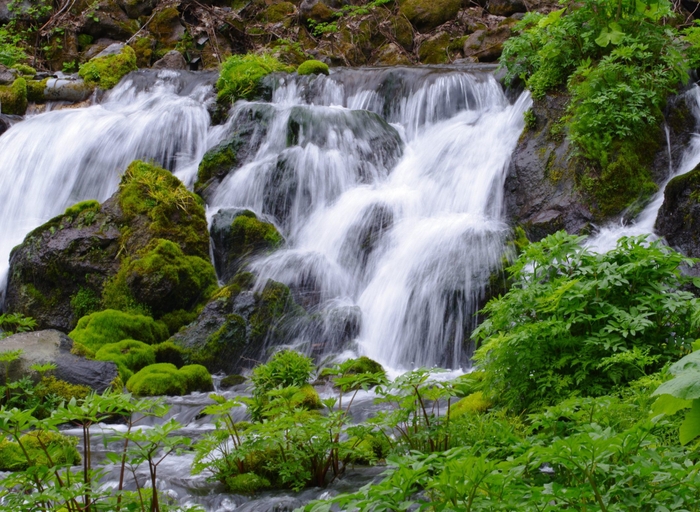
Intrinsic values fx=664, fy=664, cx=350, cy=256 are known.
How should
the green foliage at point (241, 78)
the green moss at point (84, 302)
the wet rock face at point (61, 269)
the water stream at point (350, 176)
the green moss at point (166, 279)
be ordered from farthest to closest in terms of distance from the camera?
the green foliage at point (241, 78), the wet rock face at point (61, 269), the green moss at point (84, 302), the green moss at point (166, 279), the water stream at point (350, 176)

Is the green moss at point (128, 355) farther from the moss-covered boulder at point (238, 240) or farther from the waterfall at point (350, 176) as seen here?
the moss-covered boulder at point (238, 240)

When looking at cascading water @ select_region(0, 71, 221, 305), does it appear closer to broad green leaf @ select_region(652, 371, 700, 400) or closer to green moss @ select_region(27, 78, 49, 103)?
green moss @ select_region(27, 78, 49, 103)

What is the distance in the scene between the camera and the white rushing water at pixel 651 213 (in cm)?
867

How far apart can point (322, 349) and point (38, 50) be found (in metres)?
18.1

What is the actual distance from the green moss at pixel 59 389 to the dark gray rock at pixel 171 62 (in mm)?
14974

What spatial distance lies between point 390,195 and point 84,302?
534cm

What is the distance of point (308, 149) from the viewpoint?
12.8 m

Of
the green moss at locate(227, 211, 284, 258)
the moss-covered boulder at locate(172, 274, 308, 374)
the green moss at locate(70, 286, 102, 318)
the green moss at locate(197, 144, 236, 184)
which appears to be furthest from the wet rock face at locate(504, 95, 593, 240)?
the green moss at locate(70, 286, 102, 318)

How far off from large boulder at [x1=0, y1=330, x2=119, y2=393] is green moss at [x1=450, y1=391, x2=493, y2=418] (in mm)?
4052

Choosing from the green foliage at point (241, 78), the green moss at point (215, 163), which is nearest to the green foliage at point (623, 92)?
the green moss at point (215, 163)

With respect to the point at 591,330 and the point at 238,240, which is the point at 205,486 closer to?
the point at 591,330

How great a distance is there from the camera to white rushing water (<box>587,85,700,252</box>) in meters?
8.67

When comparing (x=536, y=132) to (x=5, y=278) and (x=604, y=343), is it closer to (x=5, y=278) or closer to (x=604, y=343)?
(x=604, y=343)

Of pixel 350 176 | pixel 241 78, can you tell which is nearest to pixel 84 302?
pixel 350 176
